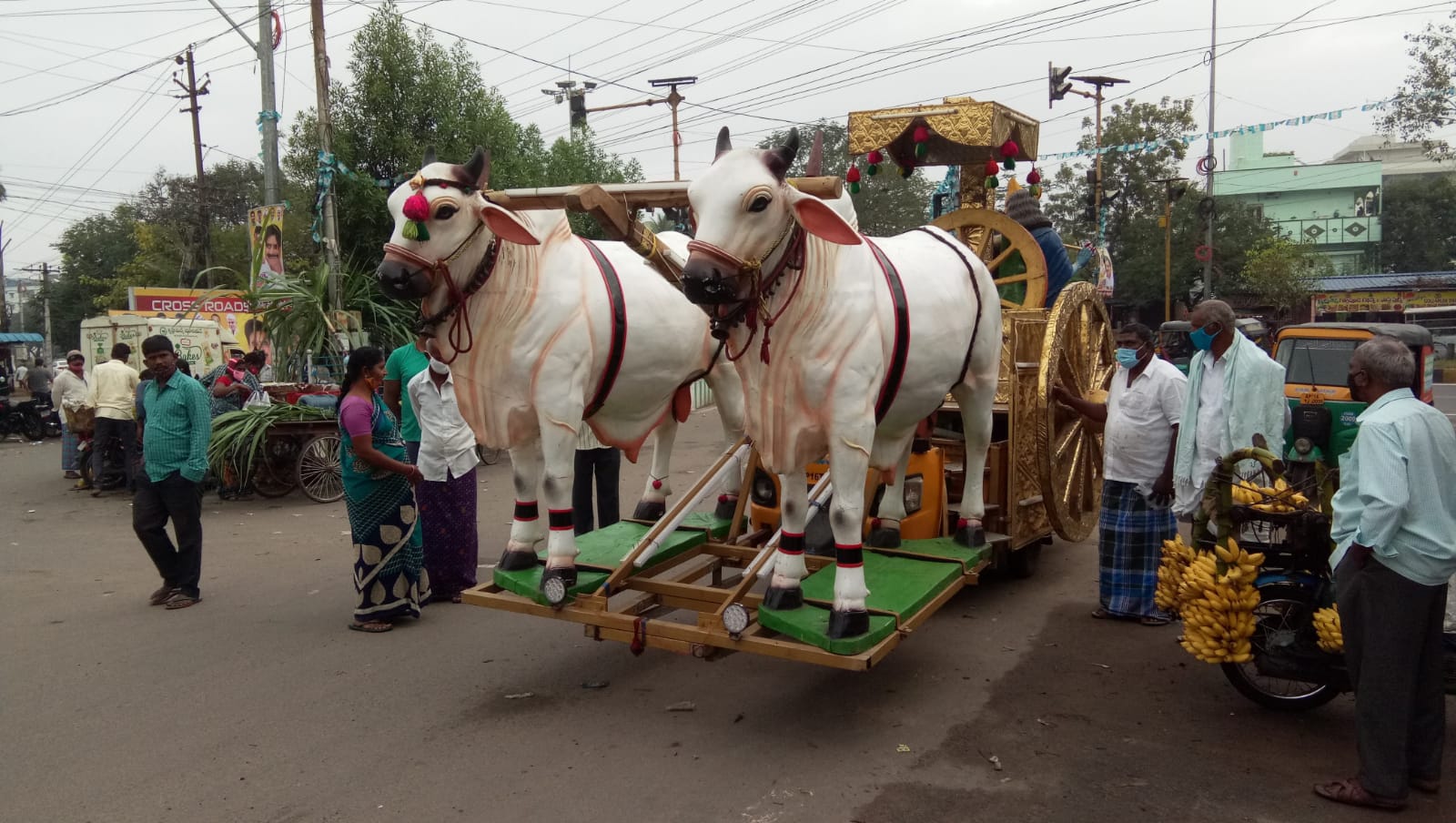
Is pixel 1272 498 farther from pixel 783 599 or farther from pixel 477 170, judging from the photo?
pixel 477 170

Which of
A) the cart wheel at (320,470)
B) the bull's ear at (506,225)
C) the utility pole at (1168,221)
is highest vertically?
the utility pole at (1168,221)

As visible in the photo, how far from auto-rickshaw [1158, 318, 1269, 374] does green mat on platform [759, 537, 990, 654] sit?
1751 mm

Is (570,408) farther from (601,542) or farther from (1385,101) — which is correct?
(1385,101)

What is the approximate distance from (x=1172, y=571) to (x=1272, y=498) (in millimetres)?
509

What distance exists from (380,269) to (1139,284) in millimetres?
31158

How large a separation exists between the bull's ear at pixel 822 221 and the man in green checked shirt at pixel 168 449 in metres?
4.18

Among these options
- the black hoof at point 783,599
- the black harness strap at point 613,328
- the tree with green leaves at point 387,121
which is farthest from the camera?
the tree with green leaves at point 387,121

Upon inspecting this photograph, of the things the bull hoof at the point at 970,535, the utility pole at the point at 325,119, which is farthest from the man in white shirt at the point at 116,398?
the bull hoof at the point at 970,535

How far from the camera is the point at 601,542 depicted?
484 cm

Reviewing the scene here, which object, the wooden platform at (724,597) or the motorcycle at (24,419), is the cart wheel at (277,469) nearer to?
the wooden platform at (724,597)

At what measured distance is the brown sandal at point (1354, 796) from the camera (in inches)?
127

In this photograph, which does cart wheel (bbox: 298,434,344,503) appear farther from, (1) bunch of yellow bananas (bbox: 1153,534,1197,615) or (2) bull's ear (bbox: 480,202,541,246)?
(1) bunch of yellow bananas (bbox: 1153,534,1197,615)

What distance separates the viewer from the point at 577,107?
78.3ft

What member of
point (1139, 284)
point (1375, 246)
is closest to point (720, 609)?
point (1139, 284)
